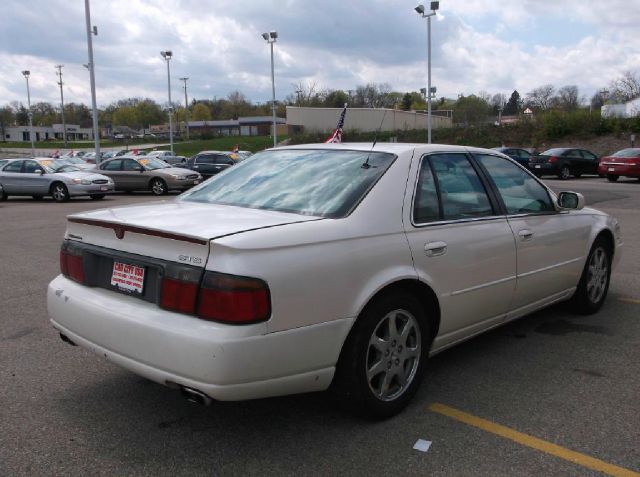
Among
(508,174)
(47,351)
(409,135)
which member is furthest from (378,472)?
(409,135)

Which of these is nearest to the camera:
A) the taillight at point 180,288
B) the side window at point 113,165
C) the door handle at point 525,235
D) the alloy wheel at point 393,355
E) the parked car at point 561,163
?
the taillight at point 180,288

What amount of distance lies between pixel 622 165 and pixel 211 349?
26.2 meters

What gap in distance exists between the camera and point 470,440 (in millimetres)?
3207

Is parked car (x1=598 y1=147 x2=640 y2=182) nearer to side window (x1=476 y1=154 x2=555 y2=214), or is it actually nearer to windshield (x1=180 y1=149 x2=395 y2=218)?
side window (x1=476 y1=154 x2=555 y2=214)

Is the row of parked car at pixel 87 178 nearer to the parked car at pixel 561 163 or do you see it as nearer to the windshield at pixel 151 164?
the windshield at pixel 151 164

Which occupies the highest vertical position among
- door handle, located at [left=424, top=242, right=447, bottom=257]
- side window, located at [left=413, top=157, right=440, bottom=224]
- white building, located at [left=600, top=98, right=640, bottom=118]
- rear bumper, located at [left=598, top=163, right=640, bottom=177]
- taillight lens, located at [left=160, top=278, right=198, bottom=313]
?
white building, located at [left=600, top=98, right=640, bottom=118]

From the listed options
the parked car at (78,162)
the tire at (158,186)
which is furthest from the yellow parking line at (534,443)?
the parked car at (78,162)

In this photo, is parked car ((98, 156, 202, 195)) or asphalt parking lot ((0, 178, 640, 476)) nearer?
asphalt parking lot ((0, 178, 640, 476))

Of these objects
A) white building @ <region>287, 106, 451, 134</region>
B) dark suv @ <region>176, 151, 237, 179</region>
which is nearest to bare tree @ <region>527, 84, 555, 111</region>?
white building @ <region>287, 106, 451, 134</region>

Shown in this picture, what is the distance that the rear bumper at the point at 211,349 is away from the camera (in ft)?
9.04

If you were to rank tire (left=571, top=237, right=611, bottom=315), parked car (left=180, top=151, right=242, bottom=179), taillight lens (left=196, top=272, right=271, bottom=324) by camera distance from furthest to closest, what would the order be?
1. parked car (left=180, top=151, right=242, bottom=179)
2. tire (left=571, top=237, right=611, bottom=315)
3. taillight lens (left=196, top=272, right=271, bottom=324)

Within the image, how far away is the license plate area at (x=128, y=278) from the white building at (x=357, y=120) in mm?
64796

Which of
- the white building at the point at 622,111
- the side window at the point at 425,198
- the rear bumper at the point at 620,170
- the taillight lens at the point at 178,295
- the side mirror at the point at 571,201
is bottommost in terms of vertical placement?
the rear bumper at the point at 620,170

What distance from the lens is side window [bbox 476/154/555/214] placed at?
4445 millimetres
